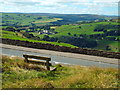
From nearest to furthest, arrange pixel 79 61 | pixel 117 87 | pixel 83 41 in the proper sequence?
pixel 117 87, pixel 79 61, pixel 83 41

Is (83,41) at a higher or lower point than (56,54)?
lower

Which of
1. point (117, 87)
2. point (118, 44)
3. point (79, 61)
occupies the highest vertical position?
point (117, 87)

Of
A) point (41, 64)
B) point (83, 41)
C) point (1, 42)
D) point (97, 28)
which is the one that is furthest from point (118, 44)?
point (41, 64)

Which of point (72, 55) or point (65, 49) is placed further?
point (65, 49)

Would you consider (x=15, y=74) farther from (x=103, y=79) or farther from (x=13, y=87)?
(x=103, y=79)

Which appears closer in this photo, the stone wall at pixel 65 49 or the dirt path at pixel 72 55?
the dirt path at pixel 72 55

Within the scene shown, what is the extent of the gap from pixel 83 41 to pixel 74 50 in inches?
3500

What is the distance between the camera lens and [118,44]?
109625 mm

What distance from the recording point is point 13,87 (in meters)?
6.34

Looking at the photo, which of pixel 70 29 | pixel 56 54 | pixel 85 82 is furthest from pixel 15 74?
pixel 70 29

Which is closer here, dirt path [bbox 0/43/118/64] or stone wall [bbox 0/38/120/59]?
dirt path [bbox 0/43/118/64]

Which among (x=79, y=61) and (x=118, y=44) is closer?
(x=79, y=61)

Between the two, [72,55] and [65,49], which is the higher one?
[65,49]

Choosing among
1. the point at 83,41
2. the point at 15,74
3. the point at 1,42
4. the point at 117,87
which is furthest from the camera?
the point at 83,41
